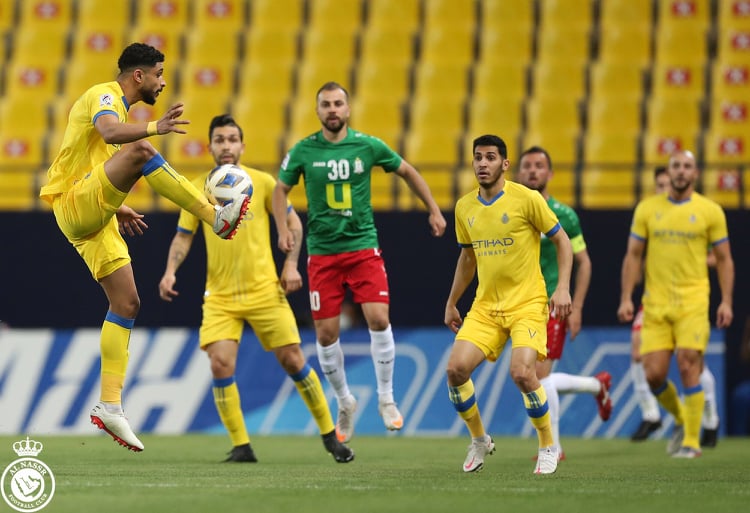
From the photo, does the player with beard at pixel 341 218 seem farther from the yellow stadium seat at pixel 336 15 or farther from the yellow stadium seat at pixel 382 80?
the yellow stadium seat at pixel 336 15

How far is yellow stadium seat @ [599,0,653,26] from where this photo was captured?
18.1 m

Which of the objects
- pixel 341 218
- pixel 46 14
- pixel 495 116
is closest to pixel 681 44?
pixel 495 116

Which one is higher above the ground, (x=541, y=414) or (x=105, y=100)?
(x=105, y=100)

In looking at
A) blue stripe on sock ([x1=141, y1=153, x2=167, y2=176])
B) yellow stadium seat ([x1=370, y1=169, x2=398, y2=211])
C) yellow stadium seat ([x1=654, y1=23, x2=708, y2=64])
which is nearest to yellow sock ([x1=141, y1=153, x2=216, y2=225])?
blue stripe on sock ([x1=141, y1=153, x2=167, y2=176])

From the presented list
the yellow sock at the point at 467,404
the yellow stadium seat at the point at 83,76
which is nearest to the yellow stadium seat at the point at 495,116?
the yellow stadium seat at the point at 83,76

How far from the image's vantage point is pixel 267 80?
18.1m

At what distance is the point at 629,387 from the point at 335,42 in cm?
715

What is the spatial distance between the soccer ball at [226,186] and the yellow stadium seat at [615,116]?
8953mm

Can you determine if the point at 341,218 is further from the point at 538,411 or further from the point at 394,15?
the point at 394,15

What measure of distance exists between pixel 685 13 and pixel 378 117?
4.46 metres

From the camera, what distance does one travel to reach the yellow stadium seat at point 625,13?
18078 mm

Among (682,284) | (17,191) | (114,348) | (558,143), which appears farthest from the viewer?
(558,143)

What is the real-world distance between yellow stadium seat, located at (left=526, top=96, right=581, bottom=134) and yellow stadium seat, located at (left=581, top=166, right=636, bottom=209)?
2.50 ft

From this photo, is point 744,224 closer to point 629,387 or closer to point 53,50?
point 629,387
